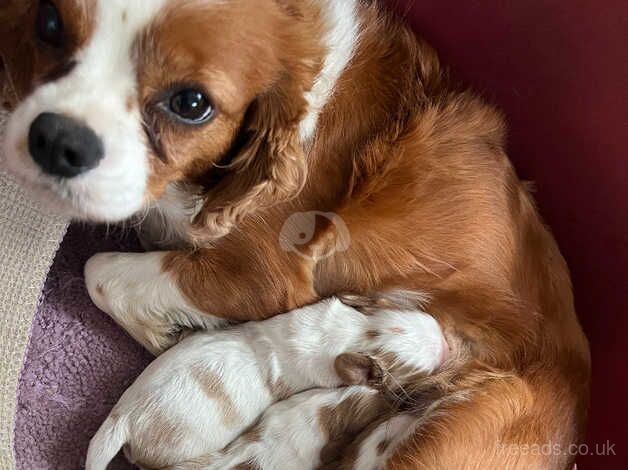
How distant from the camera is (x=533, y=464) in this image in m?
2.04

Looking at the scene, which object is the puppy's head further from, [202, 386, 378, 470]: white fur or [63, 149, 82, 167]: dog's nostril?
[202, 386, 378, 470]: white fur

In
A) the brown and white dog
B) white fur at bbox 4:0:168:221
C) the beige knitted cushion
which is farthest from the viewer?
the beige knitted cushion

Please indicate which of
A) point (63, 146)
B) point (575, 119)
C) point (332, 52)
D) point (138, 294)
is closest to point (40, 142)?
point (63, 146)

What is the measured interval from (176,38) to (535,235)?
3.60 ft

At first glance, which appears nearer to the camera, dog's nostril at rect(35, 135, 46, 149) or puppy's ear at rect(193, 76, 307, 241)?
dog's nostril at rect(35, 135, 46, 149)

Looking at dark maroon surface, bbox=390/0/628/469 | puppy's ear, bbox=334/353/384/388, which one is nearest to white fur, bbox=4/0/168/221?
puppy's ear, bbox=334/353/384/388

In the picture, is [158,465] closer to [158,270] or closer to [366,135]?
[158,270]

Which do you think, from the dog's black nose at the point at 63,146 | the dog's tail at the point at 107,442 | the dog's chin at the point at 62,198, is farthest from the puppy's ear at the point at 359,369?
the dog's black nose at the point at 63,146

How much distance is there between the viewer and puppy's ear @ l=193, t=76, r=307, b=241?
1.85 m

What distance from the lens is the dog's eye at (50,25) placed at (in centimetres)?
161

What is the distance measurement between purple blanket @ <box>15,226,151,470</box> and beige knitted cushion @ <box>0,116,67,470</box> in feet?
0.55

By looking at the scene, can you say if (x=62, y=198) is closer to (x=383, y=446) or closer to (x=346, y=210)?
(x=346, y=210)

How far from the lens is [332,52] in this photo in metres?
1.99

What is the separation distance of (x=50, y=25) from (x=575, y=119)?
4.36ft
